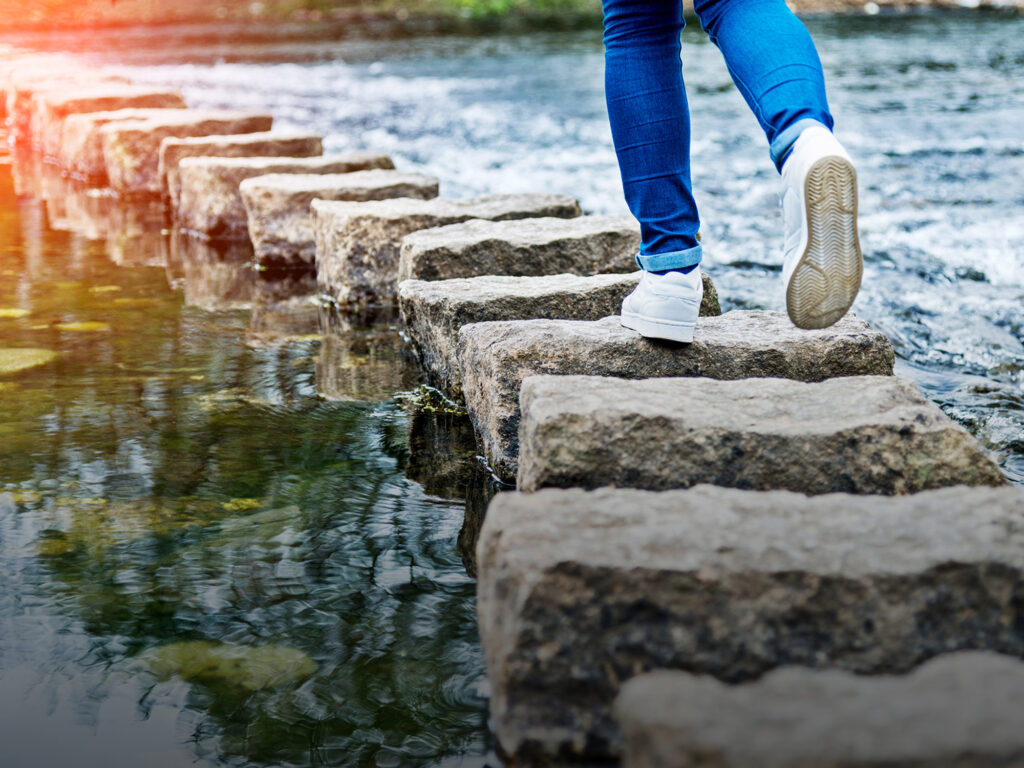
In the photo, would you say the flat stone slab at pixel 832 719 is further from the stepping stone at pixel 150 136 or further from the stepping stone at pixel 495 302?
the stepping stone at pixel 150 136

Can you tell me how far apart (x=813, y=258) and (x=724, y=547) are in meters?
0.54

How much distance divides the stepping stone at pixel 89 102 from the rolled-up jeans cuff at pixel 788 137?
4.69 m

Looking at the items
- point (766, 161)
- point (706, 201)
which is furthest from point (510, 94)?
point (706, 201)

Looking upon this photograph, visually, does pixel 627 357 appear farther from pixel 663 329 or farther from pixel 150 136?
pixel 150 136

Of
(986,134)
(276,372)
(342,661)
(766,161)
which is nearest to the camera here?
(342,661)

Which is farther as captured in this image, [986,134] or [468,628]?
[986,134]

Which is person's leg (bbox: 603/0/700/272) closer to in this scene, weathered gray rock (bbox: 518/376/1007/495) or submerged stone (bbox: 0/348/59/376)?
weathered gray rock (bbox: 518/376/1007/495)

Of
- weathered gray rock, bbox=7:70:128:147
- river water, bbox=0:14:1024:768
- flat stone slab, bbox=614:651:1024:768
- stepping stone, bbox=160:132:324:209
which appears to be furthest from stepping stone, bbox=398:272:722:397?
weathered gray rock, bbox=7:70:128:147

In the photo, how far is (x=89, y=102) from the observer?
550cm

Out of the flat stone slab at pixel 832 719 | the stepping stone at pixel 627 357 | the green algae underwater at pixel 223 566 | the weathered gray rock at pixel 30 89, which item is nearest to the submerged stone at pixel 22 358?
the green algae underwater at pixel 223 566

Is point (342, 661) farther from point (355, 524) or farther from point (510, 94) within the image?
point (510, 94)

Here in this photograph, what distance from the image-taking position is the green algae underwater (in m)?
1.16

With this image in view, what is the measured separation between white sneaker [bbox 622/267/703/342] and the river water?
41 cm

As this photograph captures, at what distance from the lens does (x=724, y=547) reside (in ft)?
3.56
